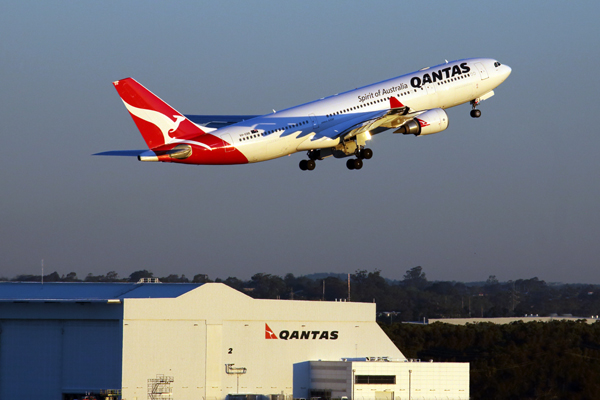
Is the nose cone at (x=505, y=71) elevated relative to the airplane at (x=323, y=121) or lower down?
elevated

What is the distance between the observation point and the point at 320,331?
68.2 m

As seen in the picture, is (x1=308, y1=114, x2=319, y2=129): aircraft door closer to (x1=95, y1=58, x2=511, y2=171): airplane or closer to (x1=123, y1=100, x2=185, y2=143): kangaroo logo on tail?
(x1=95, y1=58, x2=511, y2=171): airplane

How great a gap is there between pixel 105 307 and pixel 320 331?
15.5 meters

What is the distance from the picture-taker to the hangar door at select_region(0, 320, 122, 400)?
2484 inches

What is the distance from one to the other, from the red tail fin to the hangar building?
55.6ft

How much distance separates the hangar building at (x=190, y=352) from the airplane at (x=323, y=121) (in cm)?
1392

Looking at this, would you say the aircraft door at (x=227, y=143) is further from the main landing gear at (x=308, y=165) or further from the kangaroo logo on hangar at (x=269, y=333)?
the kangaroo logo on hangar at (x=269, y=333)

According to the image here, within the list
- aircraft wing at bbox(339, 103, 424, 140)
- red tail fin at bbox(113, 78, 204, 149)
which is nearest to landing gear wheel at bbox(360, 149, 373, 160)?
aircraft wing at bbox(339, 103, 424, 140)

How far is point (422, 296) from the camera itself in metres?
131

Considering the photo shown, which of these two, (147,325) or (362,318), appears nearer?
(147,325)

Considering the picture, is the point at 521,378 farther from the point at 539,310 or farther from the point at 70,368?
the point at 539,310

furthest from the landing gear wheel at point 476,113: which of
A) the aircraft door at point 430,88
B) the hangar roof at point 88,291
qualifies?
the hangar roof at point 88,291

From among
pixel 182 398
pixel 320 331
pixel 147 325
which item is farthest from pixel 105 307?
pixel 320 331

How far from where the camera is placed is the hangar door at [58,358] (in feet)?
207
